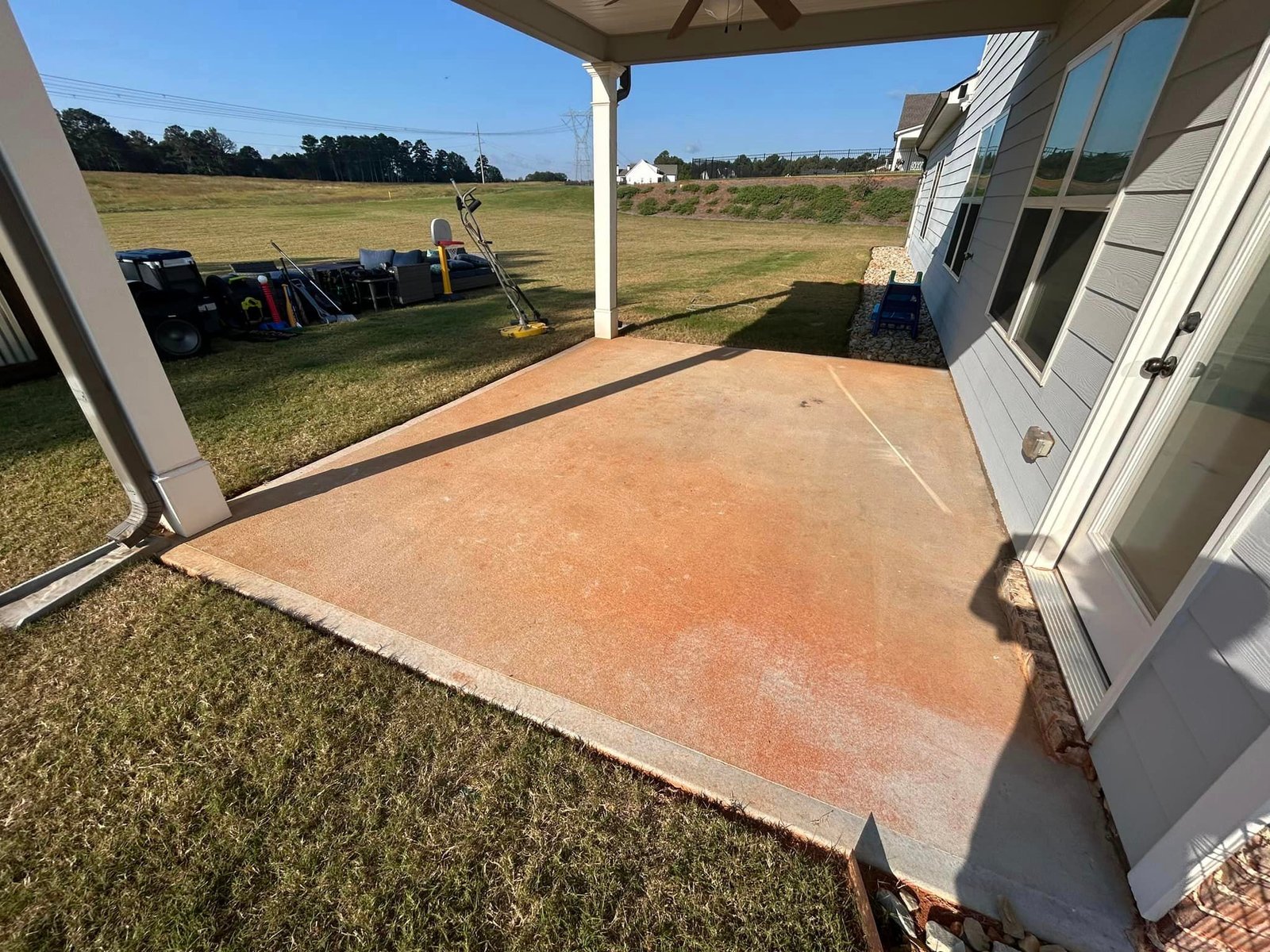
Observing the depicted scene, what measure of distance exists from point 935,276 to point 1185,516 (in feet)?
26.1

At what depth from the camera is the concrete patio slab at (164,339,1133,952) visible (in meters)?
1.54

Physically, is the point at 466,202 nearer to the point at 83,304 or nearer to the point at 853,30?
the point at 853,30

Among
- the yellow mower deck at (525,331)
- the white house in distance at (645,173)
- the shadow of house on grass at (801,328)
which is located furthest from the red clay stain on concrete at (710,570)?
the white house in distance at (645,173)

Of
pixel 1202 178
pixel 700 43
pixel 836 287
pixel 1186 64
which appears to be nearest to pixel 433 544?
pixel 1202 178

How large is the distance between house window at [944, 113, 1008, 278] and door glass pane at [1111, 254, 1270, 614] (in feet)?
15.9

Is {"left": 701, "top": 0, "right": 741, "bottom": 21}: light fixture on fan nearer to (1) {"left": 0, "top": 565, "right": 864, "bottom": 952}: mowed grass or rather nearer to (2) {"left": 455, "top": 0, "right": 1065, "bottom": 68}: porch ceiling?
(2) {"left": 455, "top": 0, "right": 1065, "bottom": 68}: porch ceiling

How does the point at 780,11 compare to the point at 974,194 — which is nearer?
the point at 780,11

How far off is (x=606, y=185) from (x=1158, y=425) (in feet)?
17.0

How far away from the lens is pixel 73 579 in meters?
2.36

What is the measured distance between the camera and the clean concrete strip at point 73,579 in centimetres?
217

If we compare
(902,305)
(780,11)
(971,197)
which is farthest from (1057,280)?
(971,197)

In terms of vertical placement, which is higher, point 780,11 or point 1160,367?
point 780,11

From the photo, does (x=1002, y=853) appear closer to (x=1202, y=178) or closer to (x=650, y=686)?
(x=650, y=686)

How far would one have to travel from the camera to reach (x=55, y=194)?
1995mm
